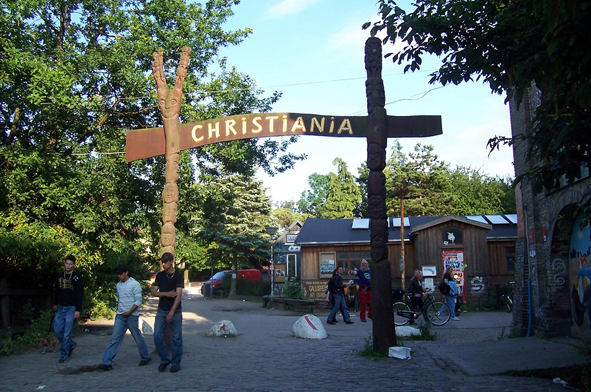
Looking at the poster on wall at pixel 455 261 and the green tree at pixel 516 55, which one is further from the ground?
the green tree at pixel 516 55

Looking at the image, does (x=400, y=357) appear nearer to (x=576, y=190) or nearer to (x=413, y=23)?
(x=576, y=190)

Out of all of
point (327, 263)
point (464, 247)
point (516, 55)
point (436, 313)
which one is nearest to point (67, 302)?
point (516, 55)

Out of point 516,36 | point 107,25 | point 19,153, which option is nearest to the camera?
point 516,36

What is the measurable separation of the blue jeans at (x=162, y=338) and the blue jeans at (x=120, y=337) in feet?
2.07

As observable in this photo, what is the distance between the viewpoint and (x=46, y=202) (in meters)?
14.5

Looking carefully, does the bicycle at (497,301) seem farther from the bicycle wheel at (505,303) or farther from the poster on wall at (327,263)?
the poster on wall at (327,263)

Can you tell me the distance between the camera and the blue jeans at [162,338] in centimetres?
862

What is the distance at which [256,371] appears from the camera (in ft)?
28.6

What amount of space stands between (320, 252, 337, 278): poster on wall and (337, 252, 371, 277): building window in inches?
11.7

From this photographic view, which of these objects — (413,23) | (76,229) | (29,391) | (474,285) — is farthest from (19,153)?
(474,285)

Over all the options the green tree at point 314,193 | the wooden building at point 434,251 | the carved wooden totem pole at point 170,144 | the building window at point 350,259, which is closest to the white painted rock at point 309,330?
the carved wooden totem pole at point 170,144

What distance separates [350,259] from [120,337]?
1939 centimetres

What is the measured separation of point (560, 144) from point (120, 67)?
43.1 ft

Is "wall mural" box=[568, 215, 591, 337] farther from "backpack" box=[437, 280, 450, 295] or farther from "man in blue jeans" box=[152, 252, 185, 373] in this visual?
"man in blue jeans" box=[152, 252, 185, 373]
